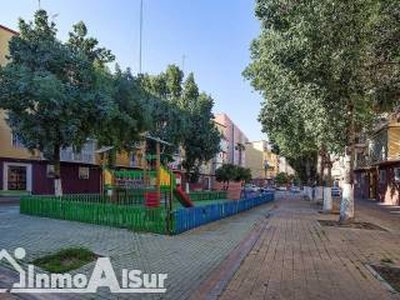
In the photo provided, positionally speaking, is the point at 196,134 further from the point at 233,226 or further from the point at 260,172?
the point at 260,172

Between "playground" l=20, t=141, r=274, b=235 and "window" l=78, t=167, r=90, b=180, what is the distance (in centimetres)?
1902

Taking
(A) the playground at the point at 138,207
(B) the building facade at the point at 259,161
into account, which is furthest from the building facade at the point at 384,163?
(B) the building facade at the point at 259,161

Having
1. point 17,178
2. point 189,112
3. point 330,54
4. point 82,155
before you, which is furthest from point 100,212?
point 189,112

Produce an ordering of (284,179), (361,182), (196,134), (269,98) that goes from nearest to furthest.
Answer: (269,98) → (196,134) → (361,182) → (284,179)

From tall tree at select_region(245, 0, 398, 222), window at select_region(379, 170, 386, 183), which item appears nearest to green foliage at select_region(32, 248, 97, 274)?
tall tree at select_region(245, 0, 398, 222)

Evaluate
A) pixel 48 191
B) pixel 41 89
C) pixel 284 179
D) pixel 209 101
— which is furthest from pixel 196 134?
pixel 284 179

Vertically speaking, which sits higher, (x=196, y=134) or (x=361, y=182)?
(x=196, y=134)

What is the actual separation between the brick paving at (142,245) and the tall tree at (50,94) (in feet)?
19.1

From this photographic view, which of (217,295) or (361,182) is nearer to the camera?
(217,295)

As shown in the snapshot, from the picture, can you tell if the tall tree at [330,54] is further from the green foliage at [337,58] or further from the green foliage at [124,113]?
the green foliage at [124,113]

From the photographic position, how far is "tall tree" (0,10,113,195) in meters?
21.7

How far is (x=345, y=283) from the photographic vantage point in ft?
27.8

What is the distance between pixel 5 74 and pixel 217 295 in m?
17.7

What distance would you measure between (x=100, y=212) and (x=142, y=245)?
495 cm
